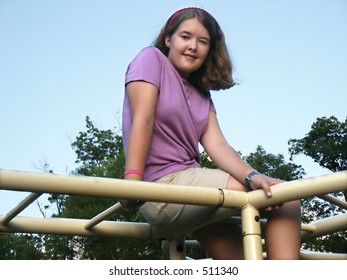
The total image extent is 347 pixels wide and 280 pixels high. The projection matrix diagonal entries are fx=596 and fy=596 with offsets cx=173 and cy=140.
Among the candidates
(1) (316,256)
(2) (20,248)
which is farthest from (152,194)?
(2) (20,248)

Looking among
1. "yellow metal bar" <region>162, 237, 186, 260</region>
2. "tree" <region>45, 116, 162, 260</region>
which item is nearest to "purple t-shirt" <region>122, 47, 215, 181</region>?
"yellow metal bar" <region>162, 237, 186, 260</region>

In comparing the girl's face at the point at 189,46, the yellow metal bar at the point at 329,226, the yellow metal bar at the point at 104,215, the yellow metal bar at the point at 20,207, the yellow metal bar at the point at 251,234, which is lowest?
the yellow metal bar at the point at 251,234

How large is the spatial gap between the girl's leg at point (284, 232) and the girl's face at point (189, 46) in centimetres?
58

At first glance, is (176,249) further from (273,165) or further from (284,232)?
(273,165)

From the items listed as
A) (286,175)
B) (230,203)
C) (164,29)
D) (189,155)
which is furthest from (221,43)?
(286,175)

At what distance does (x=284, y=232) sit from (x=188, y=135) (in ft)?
1.49

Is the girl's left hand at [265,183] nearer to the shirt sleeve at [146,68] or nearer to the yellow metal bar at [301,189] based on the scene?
the yellow metal bar at [301,189]

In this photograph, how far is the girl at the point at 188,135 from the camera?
143 centimetres

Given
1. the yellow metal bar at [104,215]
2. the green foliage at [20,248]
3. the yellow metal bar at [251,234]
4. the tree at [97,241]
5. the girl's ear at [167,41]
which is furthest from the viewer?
the green foliage at [20,248]

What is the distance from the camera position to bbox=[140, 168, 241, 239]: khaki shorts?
1.46 metres

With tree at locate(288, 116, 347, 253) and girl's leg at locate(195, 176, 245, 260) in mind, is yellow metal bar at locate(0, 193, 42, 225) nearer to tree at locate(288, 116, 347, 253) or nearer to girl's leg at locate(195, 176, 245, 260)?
girl's leg at locate(195, 176, 245, 260)

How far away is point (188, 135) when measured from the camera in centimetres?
174

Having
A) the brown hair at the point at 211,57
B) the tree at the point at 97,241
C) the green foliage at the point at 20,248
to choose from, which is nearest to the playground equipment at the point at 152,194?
the brown hair at the point at 211,57

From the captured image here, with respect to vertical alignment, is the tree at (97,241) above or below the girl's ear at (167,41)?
above
